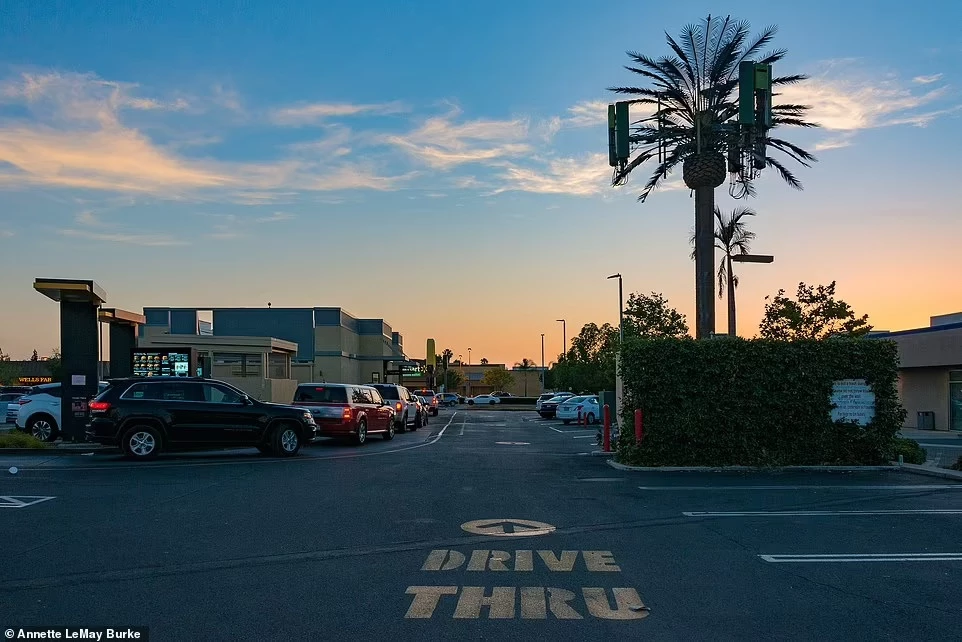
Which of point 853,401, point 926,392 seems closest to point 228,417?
point 853,401

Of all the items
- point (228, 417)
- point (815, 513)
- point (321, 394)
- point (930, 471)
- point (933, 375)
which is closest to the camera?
point (815, 513)

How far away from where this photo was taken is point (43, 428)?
22422mm

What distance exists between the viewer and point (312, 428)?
19641 mm

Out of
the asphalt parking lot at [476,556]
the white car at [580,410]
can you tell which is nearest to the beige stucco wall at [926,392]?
the white car at [580,410]

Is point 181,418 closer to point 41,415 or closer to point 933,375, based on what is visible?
point 41,415

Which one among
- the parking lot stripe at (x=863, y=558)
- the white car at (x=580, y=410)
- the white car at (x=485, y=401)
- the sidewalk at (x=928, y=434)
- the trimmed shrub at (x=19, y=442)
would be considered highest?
the trimmed shrub at (x=19, y=442)

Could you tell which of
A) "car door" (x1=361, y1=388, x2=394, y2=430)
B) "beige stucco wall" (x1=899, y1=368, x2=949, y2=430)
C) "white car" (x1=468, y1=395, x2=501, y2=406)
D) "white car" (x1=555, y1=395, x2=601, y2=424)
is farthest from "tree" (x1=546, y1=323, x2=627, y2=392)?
"car door" (x1=361, y1=388, x2=394, y2=430)

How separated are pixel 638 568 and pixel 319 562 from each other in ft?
10.1

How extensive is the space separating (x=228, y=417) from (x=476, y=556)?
11220 mm

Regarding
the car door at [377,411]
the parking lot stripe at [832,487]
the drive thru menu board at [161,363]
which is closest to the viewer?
the parking lot stripe at [832,487]

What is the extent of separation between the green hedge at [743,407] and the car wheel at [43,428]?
15.0 meters

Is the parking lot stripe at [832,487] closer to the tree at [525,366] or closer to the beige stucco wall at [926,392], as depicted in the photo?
the beige stucco wall at [926,392]

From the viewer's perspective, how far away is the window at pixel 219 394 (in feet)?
60.6

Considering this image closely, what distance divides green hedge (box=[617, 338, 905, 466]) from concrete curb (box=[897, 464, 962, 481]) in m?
0.57
